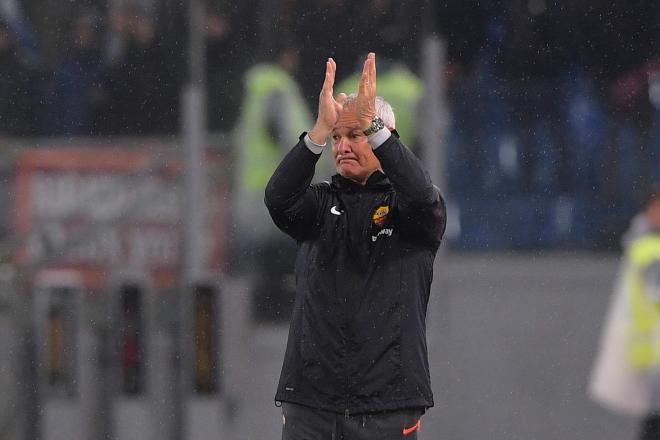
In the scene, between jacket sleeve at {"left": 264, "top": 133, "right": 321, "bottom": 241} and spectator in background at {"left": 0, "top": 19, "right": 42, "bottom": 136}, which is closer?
jacket sleeve at {"left": 264, "top": 133, "right": 321, "bottom": 241}

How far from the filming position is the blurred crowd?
3.53 m

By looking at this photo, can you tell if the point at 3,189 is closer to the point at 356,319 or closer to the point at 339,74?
the point at 339,74

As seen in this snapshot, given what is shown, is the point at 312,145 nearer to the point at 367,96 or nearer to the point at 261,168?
the point at 367,96

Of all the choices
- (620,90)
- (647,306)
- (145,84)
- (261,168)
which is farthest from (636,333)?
(145,84)

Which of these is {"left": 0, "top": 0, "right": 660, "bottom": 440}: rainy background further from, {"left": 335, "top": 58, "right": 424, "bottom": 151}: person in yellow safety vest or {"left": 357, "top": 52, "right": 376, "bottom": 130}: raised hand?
{"left": 357, "top": 52, "right": 376, "bottom": 130}: raised hand

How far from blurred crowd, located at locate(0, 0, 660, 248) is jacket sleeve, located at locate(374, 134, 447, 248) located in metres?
1.06

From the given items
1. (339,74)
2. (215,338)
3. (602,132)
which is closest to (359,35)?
(339,74)

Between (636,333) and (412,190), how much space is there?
1.48 metres

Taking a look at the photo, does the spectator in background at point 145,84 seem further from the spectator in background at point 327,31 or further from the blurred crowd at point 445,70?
the spectator in background at point 327,31

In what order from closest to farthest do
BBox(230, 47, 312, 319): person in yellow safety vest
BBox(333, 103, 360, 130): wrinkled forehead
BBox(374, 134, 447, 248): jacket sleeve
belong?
BBox(374, 134, 447, 248): jacket sleeve → BBox(333, 103, 360, 130): wrinkled forehead → BBox(230, 47, 312, 319): person in yellow safety vest

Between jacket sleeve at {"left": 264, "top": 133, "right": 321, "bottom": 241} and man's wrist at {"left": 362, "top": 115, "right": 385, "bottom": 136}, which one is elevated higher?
man's wrist at {"left": 362, "top": 115, "right": 385, "bottom": 136}

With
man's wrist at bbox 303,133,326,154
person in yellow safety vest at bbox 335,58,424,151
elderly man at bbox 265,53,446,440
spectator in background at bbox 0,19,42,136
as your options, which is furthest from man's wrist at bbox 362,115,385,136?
spectator in background at bbox 0,19,42,136

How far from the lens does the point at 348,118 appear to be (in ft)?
8.17

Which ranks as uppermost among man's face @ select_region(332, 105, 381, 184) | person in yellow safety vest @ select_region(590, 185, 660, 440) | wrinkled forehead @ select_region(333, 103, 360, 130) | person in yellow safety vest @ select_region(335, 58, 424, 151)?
person in yellow safety vest @ select_region(335, 58, 424, 151)
